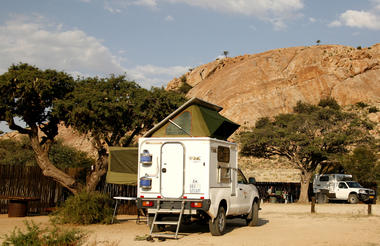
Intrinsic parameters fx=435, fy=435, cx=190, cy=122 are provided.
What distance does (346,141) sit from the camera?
31.4 metres

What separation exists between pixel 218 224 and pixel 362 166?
29456mm

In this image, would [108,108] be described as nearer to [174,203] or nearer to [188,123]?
[188,123]

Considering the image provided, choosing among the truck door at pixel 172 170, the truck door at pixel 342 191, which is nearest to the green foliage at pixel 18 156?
the truck door at pixel 342 191

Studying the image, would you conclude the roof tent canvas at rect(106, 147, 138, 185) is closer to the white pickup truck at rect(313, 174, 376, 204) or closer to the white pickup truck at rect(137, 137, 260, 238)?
the white pickup truck at rect(137, 137, 260, 238)

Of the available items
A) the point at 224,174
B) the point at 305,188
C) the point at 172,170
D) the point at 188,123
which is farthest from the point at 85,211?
the point at 305,188

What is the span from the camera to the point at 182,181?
12.3 metres

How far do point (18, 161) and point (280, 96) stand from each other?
46.2 m

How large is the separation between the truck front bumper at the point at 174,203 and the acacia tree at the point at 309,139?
21.1 metres

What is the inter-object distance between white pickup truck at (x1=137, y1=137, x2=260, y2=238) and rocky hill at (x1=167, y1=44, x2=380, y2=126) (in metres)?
56.8

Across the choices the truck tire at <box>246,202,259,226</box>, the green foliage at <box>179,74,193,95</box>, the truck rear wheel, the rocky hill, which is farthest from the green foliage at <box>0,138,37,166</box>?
the green foliage at <box>179,74,193,95</box>

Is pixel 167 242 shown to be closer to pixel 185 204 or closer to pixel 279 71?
pixel 185 204

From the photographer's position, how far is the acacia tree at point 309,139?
104ft

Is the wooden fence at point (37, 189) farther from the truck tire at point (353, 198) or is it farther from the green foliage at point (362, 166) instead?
the green foliage at point (362, 166)

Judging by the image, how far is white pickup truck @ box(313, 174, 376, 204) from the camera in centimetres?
3096
